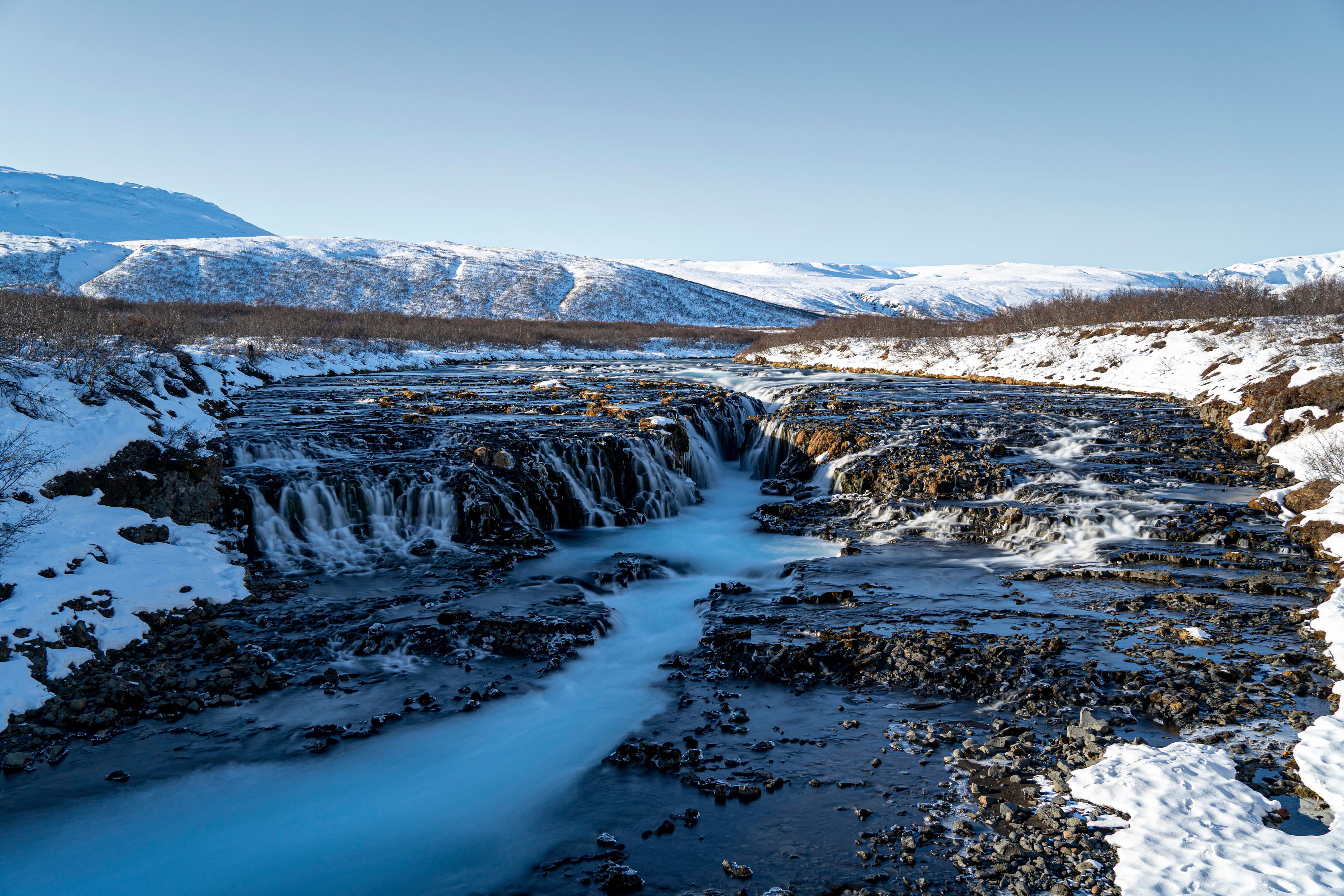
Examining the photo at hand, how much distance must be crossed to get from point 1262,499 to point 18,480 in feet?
68.7

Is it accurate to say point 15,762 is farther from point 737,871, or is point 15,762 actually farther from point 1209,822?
point 1209,822

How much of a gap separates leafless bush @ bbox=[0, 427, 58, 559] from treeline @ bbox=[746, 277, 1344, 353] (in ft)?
137

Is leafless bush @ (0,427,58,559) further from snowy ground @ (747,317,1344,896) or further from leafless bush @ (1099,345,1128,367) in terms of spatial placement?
leafless bush @ (1099,345,1128,367)

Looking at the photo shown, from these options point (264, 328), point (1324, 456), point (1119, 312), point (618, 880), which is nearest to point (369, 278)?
point (264, 328)

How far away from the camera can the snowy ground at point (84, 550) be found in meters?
8.70

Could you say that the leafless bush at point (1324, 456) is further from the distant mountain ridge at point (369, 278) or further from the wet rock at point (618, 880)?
the distant mountain ridge at point (369, 278)

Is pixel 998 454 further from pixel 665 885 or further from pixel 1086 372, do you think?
pixel 1086 372

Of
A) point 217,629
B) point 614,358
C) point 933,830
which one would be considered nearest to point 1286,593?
point 933,830

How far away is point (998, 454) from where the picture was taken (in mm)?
Answer: 18906

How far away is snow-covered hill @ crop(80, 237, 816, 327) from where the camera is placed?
4712 inches

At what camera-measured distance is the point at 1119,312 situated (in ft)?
162

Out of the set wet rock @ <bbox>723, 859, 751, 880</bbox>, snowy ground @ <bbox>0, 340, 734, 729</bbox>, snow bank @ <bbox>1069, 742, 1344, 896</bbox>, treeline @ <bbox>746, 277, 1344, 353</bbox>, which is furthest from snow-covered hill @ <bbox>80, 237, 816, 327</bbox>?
snow bank @ <bbox>1069, 742, 1344, 896</bbox>

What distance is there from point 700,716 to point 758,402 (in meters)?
21.9

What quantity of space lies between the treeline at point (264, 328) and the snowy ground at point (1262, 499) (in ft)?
63.1
